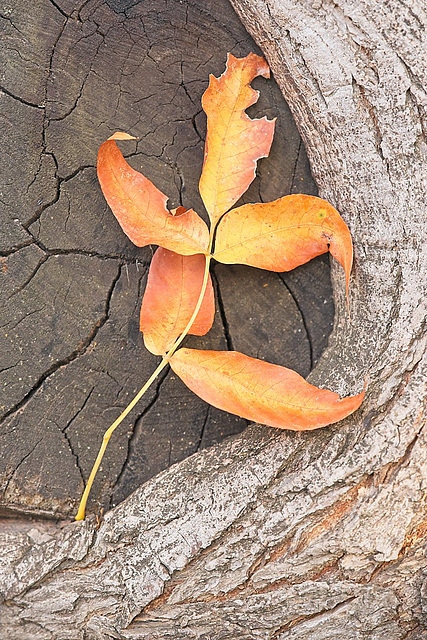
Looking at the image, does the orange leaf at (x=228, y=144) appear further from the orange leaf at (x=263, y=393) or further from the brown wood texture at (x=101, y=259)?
the orange leaf at (x=263, y=393)

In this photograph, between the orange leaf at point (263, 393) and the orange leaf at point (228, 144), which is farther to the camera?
the orange leaf at point (228, 144)

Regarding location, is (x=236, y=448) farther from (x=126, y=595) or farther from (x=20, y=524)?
(x=20, y=524)

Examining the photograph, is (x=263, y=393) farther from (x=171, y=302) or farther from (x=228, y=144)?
(x=228, y=144)

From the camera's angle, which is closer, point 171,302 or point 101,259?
point 171,302

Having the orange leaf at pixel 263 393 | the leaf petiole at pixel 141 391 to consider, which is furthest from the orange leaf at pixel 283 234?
the orange leaf at pixel 263 393

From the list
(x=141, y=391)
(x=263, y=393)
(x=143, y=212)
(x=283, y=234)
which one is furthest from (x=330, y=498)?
(x=143, y=212)
